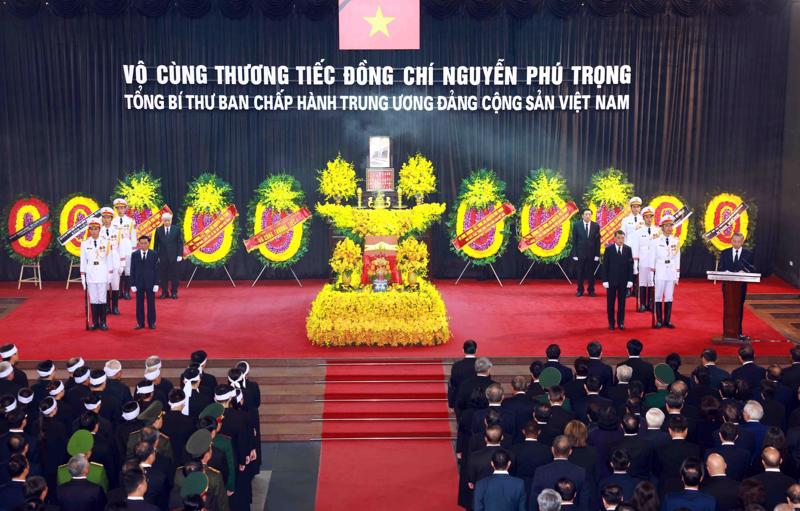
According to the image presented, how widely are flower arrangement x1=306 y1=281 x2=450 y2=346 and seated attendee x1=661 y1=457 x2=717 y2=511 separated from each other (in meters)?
7.49

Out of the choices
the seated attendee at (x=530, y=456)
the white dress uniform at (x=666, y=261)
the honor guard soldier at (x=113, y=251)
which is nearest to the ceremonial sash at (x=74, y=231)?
the honor guard soldier at (x=113, y=251)

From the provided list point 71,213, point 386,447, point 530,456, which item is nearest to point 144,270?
point 71,213

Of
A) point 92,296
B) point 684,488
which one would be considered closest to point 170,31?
point 92,296

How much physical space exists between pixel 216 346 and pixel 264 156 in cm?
617

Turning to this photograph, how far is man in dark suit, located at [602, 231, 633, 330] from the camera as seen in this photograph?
1545 cm

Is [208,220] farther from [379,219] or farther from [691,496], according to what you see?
[691,496]

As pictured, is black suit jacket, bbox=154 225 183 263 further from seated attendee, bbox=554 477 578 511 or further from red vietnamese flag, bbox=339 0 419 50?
seated attendee, bbox=554 477 578 511

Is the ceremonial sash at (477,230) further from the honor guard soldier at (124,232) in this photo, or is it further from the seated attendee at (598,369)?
the seated attendee at (598,369)

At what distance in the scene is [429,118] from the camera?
20.1m

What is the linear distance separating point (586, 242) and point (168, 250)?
735cm

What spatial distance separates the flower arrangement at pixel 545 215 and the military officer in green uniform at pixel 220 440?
1159cm

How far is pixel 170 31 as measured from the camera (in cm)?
1970

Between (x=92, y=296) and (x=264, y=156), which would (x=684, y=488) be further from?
(x=264, y=156)

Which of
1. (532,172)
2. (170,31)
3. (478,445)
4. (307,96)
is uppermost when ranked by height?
(170,31)
